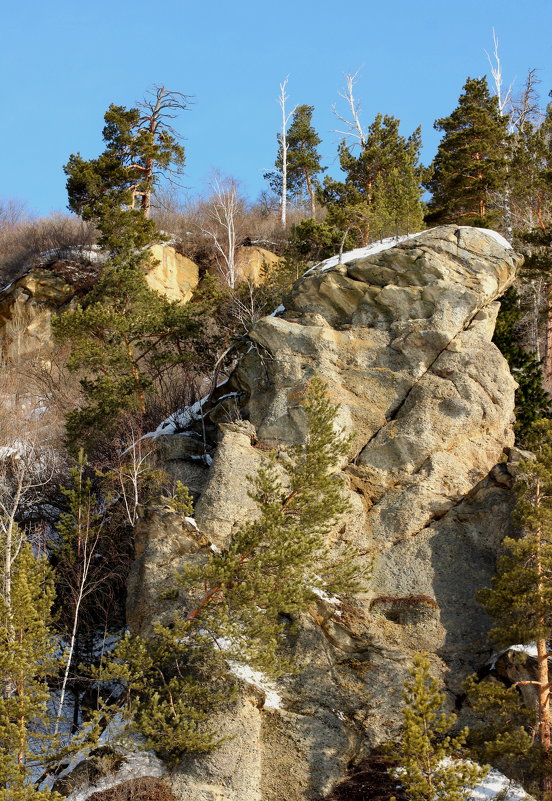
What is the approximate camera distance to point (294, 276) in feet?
71.9

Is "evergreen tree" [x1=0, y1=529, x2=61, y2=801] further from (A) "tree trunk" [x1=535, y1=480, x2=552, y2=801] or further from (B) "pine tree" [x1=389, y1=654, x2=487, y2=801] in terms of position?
(A) "tree trunk" [x1=535, y1=480, x2=552, y2=801]

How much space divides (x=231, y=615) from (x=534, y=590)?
406 centimetres

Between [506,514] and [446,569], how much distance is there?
4.30 ft

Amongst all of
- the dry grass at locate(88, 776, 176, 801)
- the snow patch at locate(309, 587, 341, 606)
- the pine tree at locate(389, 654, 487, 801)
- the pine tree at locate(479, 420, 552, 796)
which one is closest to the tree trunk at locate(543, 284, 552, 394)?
the pine tree at locate(479, 420, 552, 796)

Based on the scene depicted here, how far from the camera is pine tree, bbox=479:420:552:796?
407 inches

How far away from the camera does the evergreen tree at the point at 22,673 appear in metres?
9.45

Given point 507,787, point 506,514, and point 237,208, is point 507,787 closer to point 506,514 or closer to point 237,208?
point 506,514

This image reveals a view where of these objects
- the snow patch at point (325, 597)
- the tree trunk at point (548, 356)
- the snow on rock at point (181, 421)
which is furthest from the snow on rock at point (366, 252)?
the snow patch at point (325, 597)

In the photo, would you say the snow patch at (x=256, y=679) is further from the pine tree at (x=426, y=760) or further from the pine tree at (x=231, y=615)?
the pine tree at (x=426, y=760)

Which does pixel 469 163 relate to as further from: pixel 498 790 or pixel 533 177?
pixel 498 790

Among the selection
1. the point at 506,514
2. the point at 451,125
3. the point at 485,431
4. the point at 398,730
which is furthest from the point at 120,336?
the point at 451,125

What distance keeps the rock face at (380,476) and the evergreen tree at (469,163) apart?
8.77 meters

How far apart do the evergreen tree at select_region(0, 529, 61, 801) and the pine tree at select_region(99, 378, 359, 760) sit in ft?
2.94

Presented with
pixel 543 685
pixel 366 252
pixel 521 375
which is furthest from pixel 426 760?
pixel 366 252
